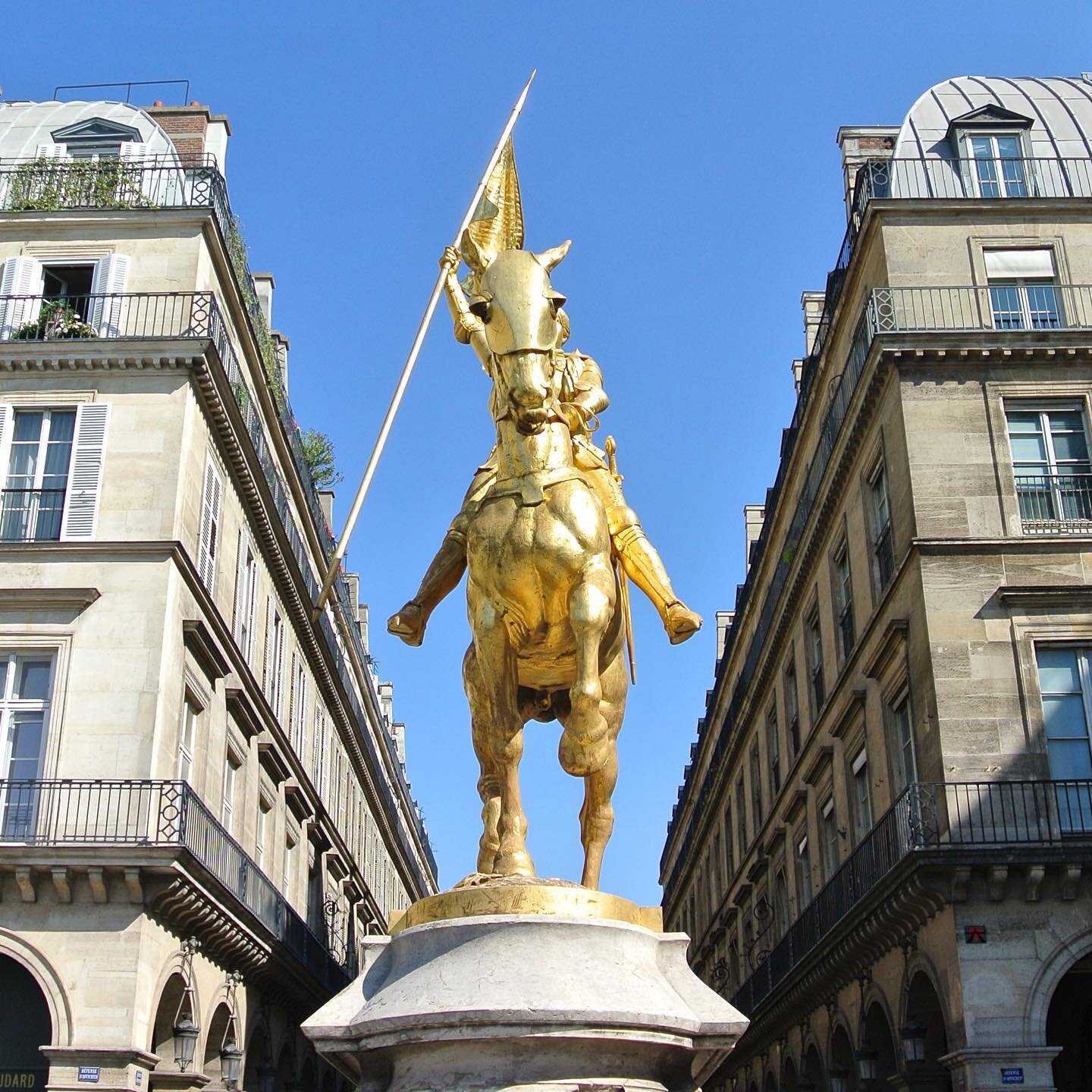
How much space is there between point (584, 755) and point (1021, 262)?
20634mm

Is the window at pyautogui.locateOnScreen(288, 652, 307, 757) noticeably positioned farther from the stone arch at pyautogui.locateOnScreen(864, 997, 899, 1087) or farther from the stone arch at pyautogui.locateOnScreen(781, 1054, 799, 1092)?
the stone arch at pyautogui.locateOnScreen(864, 997, 899, 1087)

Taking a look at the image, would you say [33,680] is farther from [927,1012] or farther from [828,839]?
[828,839]

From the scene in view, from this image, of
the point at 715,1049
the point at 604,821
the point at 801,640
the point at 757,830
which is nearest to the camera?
the point at 715,1049

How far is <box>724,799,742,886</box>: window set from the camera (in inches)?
1778

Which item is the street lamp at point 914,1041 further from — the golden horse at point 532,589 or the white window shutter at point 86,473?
the golden horse at point 532,589

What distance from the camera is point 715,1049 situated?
654 cm

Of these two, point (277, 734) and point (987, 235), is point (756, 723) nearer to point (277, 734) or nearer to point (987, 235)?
point (277, 734)

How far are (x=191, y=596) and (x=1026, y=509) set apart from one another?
1294 centimetres

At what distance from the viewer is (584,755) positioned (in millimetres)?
7641

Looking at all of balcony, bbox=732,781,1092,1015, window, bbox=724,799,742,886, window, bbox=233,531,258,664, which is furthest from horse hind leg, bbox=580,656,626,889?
window, bbox=724,799,742,886

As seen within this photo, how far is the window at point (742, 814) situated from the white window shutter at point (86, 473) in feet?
78.3

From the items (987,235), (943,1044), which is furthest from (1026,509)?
(943,1044)

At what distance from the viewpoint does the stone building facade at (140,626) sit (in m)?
20.6

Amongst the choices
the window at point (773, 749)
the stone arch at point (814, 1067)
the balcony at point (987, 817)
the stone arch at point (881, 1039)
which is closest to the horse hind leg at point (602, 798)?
the balcony at point (987, 817)
